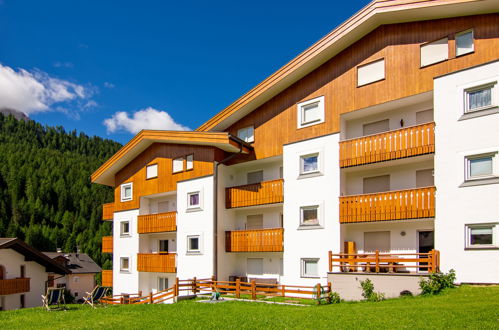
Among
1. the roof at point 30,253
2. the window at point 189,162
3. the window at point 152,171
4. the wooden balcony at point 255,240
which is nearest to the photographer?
the wooden balcony at point 255,240

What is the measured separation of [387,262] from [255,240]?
7.39 metres

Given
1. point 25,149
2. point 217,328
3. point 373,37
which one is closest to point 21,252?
point 217,328

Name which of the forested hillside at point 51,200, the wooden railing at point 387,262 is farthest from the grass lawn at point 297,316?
the forested hillside at point 51,200

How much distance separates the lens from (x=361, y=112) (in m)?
20.3

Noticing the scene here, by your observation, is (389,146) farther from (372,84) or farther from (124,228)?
(124,228)

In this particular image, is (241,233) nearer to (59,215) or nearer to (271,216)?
(271,216)

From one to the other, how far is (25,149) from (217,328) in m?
144

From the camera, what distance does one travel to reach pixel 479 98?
54.1ft

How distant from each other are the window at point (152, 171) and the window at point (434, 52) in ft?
57.7

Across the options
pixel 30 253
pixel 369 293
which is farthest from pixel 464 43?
pixel 30 253

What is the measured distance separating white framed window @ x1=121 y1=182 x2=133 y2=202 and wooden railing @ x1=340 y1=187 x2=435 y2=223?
1663 cm

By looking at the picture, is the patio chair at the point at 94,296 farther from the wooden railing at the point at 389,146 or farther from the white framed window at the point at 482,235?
the white framed window at the point at 482,235

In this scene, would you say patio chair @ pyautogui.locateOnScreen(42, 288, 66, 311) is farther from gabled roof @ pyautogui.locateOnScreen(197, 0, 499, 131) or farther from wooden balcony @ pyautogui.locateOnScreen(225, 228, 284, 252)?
A: gabled roof @ pyautogui.locateOnScreen(197, 0, 499, 131)

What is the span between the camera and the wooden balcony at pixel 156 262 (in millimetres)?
27016
